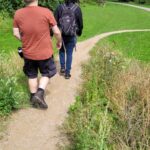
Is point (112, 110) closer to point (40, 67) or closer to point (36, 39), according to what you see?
point (40, 67)

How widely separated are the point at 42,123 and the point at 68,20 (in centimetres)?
275

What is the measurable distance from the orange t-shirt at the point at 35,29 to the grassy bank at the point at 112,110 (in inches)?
41.1

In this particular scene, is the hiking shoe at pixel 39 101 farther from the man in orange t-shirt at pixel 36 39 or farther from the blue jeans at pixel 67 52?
the blue jeans at pixel 67 52

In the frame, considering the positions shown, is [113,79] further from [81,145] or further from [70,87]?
[81,145]

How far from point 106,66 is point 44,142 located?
304 cm

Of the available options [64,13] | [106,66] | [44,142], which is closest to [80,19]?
[64,13]

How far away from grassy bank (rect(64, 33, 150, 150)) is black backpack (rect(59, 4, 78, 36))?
0.97m

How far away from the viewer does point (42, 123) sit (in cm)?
667

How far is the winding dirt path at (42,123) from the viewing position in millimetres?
5965

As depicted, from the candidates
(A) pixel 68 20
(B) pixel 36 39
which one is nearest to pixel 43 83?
(B) pixel 36 39

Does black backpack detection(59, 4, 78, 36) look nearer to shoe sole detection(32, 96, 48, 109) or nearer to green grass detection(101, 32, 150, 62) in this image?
shoe sole detection(32, 96, 48, 109)

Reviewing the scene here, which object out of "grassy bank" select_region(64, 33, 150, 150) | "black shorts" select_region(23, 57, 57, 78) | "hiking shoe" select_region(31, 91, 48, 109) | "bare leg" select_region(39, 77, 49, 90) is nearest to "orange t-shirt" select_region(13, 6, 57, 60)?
"black shorts" select_region(23, 57, 57, 78)

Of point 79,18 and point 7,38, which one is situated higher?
point 79,18

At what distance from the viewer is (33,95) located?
725 centimetres
